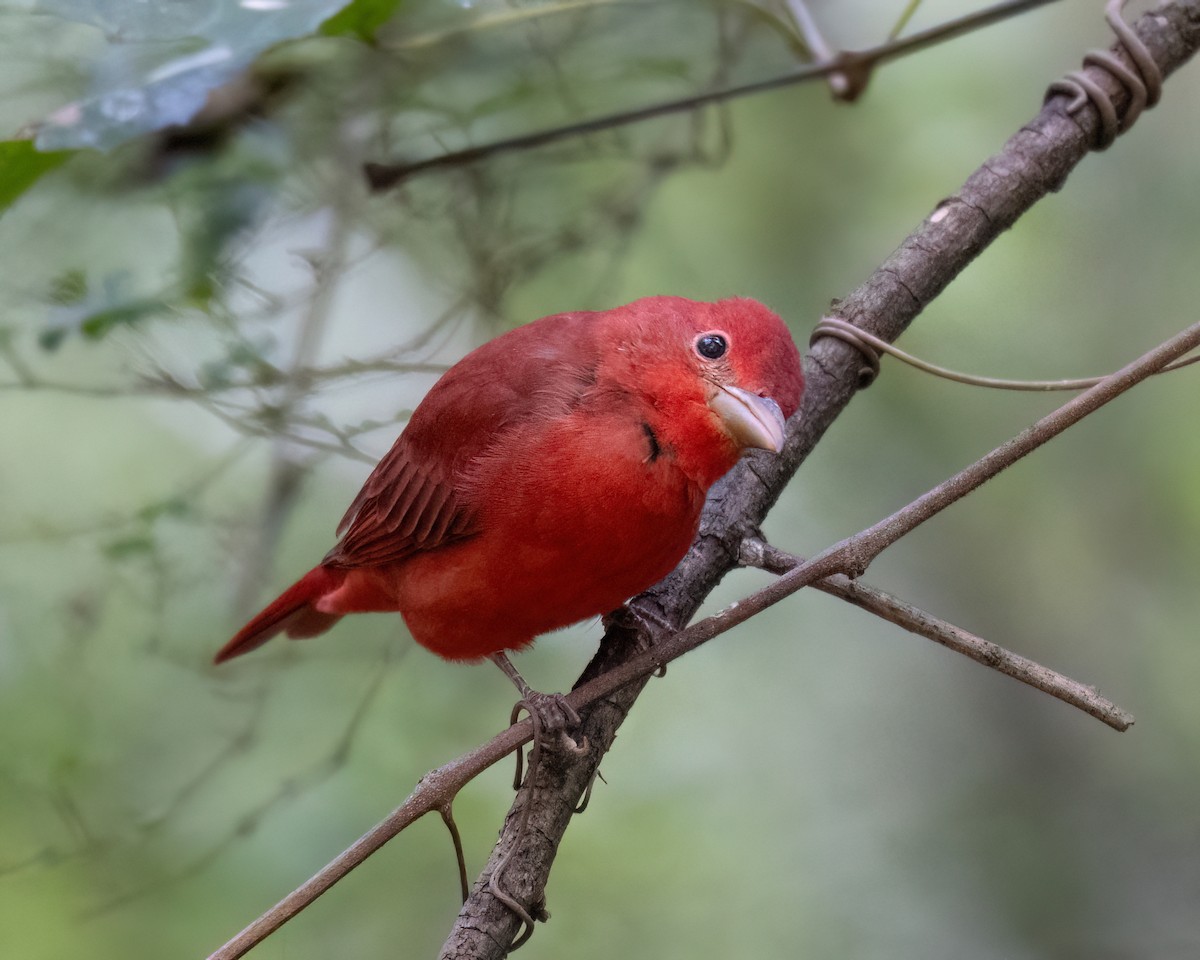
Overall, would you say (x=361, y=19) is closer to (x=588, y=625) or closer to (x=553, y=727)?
(x=588, y=625)

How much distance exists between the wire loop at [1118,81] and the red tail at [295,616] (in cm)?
151

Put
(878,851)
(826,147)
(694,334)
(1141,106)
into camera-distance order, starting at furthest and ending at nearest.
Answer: (826,147)
(878,851)
(1141,106)
(694,334)

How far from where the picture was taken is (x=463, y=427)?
66.5 inches

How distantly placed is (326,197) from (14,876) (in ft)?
5.14

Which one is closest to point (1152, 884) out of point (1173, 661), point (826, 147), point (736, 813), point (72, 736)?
point (1173, 661)

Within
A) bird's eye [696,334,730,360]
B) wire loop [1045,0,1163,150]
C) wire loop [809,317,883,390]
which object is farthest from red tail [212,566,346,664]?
wire loop [1045,0,1163,150]

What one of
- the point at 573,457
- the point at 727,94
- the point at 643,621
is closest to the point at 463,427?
the point at 573,457

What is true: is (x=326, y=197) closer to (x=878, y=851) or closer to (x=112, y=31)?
(x=112, y=31)

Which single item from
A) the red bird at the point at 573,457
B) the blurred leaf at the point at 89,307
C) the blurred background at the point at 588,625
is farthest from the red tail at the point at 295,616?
the blurred leaf at the point at 89,307

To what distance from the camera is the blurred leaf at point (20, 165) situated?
6.48ft

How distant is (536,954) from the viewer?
224 cm

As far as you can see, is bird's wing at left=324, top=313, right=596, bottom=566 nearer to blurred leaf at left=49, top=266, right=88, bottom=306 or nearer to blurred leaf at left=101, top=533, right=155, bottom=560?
blurred leaf at left=101, top=533, right=155, bottom=560

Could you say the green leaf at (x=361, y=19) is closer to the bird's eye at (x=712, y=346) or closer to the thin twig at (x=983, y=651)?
the bird's eye at (x=712, y=346)

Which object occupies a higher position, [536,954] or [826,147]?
[826,147]
